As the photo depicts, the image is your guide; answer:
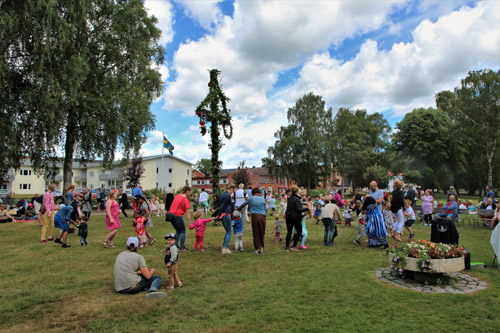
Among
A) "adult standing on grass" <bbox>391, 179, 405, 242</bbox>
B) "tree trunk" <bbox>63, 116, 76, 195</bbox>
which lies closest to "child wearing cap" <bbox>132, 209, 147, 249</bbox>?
"adult standing on grass" <bbox>391, 179, 405, 242</bbox>

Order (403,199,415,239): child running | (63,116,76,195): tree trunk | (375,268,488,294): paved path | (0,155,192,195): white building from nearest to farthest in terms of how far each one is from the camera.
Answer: (375,268,488,294): paved path
(403,199,415,239): child running
(63,116,76,195): tree trunk
(0,155,192,195): white building

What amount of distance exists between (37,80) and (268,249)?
15.9 meters

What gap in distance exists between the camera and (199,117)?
14.4m

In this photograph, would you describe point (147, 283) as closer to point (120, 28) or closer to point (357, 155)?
point (120, 28)

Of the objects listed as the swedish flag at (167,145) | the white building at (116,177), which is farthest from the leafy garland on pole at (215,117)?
the white building at (116,177)

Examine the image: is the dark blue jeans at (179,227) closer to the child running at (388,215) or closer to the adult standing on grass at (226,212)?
the adult standing on grass at (226,212)

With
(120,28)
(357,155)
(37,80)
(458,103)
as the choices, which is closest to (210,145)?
(37,80)

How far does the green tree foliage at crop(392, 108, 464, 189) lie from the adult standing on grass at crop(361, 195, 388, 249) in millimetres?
38627

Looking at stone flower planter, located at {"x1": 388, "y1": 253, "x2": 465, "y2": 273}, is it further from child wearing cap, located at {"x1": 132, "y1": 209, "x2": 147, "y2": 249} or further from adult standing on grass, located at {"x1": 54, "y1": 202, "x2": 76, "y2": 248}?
adult standing on grass, located at {"x1": 54, "y1": 202, "x2": 76, "y2": 248}

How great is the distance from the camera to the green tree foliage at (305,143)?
49.3 meters

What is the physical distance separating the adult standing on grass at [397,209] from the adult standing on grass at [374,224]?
1.65 metres

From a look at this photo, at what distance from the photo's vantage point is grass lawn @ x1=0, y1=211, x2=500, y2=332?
4.22m

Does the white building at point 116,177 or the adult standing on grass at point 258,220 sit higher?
the white building at point 116,177

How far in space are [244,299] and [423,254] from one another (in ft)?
10.8
